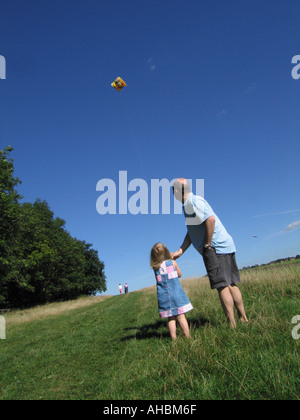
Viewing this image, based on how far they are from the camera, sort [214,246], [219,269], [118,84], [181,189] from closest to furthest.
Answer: [219,269] < [214,246] < [181,189] < [118,84]

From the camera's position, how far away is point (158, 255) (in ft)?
14.3

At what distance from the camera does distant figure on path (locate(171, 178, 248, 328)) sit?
3.64 meters

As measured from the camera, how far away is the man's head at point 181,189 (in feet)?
13.2

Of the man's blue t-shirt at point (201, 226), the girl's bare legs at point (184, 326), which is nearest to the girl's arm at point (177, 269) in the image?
the man's blue t-shirt at point (201, 226)

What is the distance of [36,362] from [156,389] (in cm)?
370

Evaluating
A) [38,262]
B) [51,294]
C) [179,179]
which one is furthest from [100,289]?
[179,179]

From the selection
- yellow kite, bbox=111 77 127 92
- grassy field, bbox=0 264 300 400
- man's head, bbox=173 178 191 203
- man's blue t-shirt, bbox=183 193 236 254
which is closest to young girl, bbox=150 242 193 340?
grassy field, bbox=0 264 300 400

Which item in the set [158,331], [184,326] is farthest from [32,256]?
[184,326]

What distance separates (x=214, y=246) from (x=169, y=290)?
1030mm

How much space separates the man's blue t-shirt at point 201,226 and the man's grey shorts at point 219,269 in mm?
86

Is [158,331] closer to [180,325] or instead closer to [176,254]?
[180,325]

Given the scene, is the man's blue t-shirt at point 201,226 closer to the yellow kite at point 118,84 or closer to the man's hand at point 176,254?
the man's hand at point 176,254

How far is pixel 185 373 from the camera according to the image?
7.77 feet
